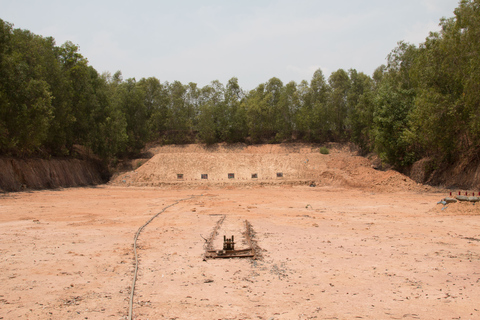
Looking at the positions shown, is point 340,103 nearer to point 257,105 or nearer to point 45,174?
point 257,105

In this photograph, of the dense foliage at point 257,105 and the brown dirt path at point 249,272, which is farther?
the dense foliage at point 257,105

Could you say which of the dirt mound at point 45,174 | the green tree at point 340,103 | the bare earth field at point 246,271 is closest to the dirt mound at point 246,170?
the dirt mound at point 45,174

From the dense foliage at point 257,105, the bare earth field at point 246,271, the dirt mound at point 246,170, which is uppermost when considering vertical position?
the dense foliage at point 257,105

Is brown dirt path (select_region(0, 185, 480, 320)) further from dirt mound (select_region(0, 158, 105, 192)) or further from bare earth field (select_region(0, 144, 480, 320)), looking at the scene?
dirt mound (select_region(0, 158, 105, 192))

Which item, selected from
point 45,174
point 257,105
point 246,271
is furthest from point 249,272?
point 257,105

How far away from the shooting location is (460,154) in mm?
30625

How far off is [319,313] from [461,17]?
90.9 feet

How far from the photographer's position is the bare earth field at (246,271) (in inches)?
219

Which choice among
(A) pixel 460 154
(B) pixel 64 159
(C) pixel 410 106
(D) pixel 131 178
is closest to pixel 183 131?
(D) pixel 131 178

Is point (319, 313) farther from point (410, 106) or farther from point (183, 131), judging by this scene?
point (183, 131)

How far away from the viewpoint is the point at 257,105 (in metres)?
62.1

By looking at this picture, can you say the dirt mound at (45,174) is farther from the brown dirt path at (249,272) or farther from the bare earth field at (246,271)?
the brown dirt path at (249,272)

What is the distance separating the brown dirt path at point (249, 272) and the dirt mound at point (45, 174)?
18901mm

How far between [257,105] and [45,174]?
37041 millimetres
